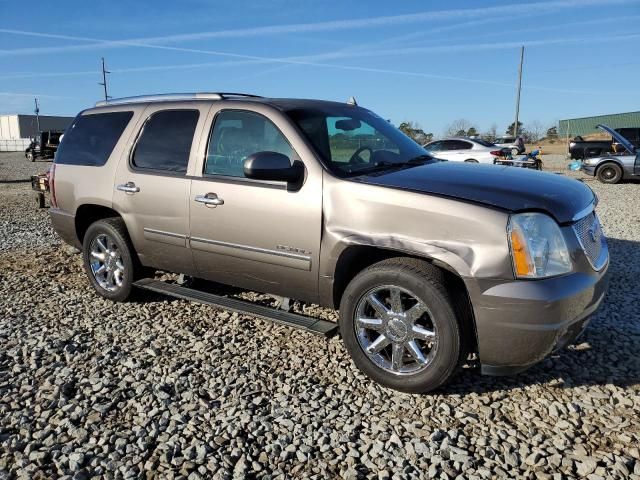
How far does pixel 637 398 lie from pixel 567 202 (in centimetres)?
129

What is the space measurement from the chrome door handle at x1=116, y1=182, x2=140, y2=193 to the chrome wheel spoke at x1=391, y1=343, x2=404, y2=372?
106 inches

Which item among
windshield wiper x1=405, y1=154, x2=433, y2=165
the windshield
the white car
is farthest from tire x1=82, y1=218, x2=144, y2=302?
the white car

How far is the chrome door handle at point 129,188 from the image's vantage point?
182 inches

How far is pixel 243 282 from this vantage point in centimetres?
415

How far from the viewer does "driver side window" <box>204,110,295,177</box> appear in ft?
12.9

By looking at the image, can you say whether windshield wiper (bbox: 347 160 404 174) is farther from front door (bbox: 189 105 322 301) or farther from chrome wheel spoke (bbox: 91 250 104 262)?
chrome wheel spoke (bbox: 91 250 104 262)

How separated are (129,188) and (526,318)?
3.48 meters

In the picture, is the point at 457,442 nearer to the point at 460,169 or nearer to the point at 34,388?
the point at 460,169

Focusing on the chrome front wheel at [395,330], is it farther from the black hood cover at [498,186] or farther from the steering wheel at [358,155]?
the steering wheel at [358,155]

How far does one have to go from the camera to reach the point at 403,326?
328cm

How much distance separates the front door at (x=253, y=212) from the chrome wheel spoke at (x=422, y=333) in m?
0.80

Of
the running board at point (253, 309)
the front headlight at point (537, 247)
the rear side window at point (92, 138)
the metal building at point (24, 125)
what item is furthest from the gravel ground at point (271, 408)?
the metal building at point (24, 125)

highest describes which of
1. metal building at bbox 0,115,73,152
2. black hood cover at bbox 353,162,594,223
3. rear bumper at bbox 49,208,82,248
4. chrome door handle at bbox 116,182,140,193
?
metal building at bbox 0,115,73,152

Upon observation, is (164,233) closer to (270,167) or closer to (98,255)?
→ (98,255)
